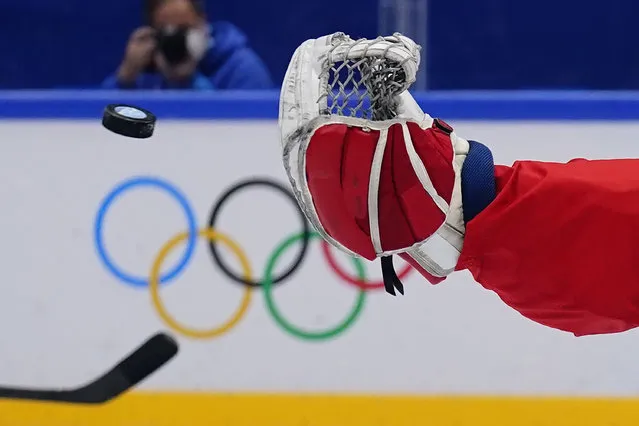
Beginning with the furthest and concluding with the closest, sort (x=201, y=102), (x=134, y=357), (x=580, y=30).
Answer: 1. (x=580, y=30)
2. (x=201, y=102)
3. (x=134, y=357)

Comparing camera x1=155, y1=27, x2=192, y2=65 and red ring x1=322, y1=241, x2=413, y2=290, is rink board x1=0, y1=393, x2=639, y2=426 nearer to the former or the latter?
red ring x1=322, y1=241, x2=413, y2=290

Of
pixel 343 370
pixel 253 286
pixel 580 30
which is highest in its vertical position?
pixel 580 30

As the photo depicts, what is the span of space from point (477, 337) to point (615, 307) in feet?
2.35

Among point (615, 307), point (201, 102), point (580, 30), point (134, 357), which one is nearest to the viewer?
point (615, 307)

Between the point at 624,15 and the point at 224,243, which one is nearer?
the point at 224,243

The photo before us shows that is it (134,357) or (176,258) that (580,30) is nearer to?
(176,258)

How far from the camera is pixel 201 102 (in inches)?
70.7

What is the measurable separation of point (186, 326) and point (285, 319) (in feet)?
0.60

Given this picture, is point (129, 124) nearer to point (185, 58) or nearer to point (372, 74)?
point (372, 74)

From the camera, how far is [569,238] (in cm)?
110

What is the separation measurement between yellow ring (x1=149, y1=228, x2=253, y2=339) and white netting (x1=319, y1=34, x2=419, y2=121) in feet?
2.27

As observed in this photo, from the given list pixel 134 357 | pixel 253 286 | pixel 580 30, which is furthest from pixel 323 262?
pixel 580 30

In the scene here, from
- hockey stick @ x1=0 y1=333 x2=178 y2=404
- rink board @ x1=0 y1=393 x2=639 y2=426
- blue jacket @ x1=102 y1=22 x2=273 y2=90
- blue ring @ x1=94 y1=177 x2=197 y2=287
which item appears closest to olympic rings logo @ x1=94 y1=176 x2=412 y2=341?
blue ring @ x1=94 y1=177 x2=197 y2=287

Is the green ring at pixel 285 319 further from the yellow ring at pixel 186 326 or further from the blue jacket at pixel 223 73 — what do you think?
the blue jacket at pixel 223 73
